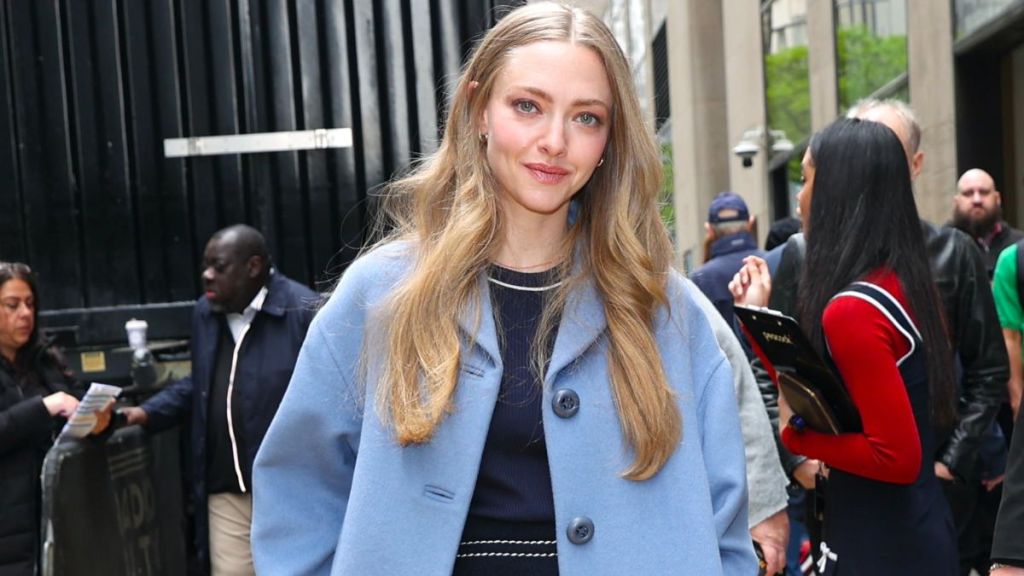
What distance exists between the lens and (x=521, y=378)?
2645 millimetres

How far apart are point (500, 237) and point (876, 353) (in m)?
1.57

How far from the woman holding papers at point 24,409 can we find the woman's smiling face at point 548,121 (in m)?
3.62

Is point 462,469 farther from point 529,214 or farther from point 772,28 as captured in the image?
point 772,28

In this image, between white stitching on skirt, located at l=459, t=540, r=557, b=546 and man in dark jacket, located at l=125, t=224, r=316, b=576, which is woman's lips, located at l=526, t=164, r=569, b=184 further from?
man in dark jacket, located at l=125, t=224, r=316, b=576

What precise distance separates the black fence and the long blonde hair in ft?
10.0

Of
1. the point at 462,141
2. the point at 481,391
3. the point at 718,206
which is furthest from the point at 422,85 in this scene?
the point at 481,391

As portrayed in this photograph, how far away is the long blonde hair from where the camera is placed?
8.46 ft

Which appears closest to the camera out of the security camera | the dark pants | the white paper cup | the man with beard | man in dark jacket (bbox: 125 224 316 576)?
the dark pants

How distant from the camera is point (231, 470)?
689cm

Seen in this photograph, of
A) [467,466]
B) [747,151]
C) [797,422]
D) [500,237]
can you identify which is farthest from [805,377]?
[747,151]

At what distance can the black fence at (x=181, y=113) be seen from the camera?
5859 mm

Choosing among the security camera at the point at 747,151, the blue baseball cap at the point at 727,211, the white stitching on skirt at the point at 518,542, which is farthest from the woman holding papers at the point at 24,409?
the security camera at the point at 747,151

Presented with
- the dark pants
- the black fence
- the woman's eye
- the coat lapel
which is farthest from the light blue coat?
the black fence

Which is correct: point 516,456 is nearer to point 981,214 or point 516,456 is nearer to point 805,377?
point 805,377
